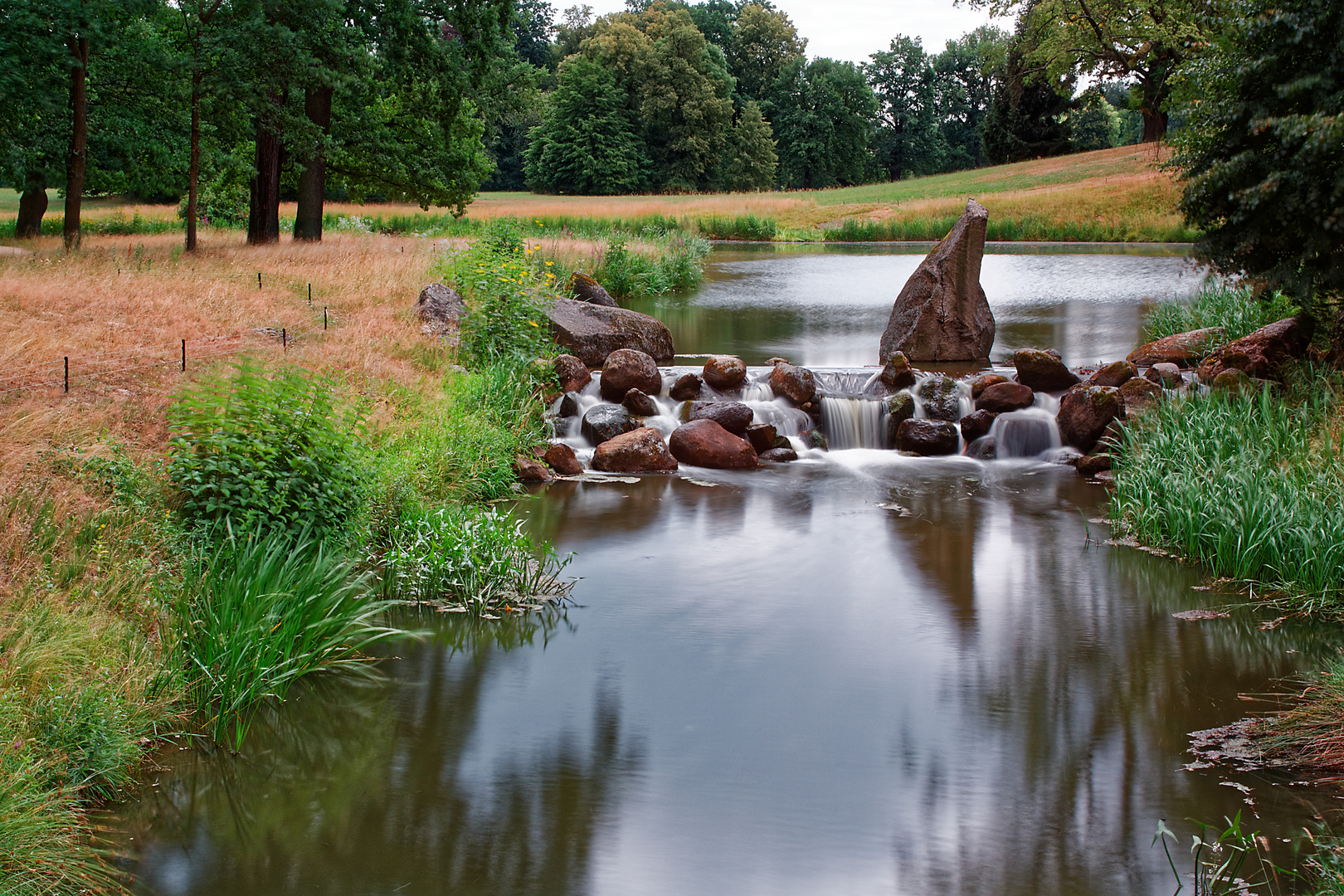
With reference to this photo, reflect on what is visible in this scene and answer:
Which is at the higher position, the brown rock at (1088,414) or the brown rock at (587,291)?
the brown rock at (587,291)

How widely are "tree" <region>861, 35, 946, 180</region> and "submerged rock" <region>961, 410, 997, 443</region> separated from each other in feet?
229

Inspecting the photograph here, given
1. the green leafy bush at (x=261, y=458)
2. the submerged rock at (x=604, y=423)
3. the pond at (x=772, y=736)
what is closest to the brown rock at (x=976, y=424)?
the pond at (x=772, y=736)

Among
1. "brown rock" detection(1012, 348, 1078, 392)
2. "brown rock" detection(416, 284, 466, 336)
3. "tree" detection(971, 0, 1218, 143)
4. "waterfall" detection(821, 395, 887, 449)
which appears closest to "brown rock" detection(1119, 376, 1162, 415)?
"brown rock" detection(1012, 348, 1078, 392)

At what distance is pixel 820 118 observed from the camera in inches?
2776

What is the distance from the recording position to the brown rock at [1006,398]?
41.0 ft

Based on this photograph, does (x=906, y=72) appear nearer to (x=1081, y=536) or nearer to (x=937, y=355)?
(x=937, y=355)

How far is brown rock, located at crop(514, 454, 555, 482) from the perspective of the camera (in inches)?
416

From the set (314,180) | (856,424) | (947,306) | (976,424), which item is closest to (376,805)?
(856,424)

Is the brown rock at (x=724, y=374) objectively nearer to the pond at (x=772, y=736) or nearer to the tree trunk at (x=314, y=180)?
the pond at (x=772, y=736)

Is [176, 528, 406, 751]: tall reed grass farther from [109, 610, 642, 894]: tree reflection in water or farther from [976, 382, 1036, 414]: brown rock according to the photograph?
[976, 382, 1036, 414]: brown rock

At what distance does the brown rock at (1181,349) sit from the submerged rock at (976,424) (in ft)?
9.10

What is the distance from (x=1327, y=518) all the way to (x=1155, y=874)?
4018 millimetres

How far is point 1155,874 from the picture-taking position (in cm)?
414

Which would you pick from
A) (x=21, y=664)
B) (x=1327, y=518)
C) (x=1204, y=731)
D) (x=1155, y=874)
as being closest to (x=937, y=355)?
(x=1327, y=518)
